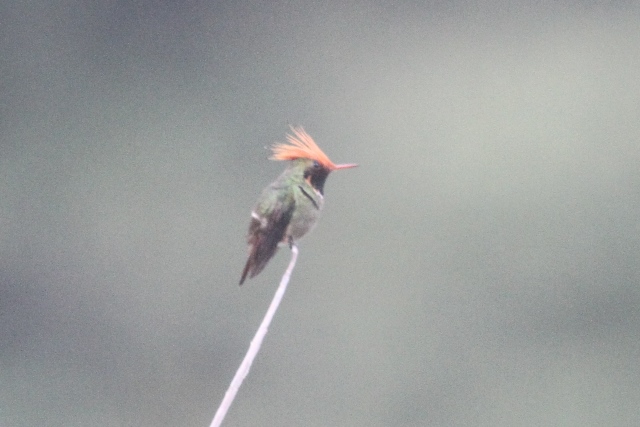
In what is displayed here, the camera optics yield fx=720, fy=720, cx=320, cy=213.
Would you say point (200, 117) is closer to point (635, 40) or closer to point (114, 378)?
point (114, 378)

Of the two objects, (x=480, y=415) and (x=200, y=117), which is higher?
(x=200, y=117)

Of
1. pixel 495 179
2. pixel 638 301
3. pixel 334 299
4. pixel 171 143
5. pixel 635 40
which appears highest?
pixel 635 40

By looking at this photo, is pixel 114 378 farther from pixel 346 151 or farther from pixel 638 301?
pixel 638 301

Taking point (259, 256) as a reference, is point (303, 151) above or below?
above

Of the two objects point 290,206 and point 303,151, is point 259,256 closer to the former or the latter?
point 290,206

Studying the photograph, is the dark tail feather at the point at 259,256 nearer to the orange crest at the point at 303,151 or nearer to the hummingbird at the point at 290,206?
the hummingbird at the point at 290,206

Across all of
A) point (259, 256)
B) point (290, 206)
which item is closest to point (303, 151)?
point (290, 206)

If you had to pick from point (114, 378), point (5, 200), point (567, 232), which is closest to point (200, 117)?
point (5, 200)

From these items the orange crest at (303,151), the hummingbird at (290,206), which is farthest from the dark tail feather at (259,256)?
the orange crest at (303,151)

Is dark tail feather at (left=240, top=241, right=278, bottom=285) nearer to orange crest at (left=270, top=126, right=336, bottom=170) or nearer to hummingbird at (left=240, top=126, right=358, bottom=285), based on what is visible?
hummingbird at (left=240, top=126, right=358, bottom=285)
